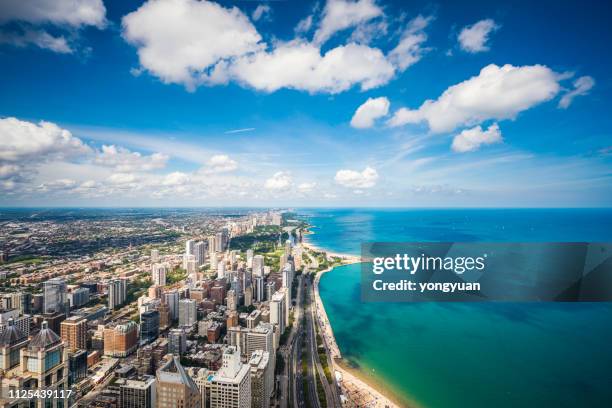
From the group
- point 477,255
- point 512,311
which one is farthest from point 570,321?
point 477,255

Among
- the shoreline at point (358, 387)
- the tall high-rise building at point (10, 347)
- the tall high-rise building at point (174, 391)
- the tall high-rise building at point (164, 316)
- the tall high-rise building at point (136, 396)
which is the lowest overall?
the shoreline at point (358, 387)

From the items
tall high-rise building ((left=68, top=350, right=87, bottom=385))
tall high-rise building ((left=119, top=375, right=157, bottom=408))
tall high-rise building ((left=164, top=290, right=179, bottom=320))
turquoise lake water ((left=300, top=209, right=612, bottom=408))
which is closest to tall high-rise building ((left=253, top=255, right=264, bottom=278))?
turquoise lake water ((left=300, top=209, right=612, bottom=408))

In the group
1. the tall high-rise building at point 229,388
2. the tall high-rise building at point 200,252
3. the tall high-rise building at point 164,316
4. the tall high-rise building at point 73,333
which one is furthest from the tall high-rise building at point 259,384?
the tall high-rise building at point 200,252

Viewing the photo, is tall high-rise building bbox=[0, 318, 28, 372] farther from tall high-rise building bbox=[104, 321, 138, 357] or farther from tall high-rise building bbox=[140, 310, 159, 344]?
tall high-rise building bbox=[140, 310, 159, 344]

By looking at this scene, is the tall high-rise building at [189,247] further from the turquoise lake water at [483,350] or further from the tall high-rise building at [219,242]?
the turquoise lake water at [483,350]

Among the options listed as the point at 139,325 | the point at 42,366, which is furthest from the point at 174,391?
the point at 139,325

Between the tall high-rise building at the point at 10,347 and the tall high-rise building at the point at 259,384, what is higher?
the tall high-rise building at the point at 10,347

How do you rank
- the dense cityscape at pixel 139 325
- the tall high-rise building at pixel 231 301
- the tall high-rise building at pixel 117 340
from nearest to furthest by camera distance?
the dense cityscape at pixel 139 325 < the tall high-rise building at pixel 117 340 < the tall high-rise building at pixel 231 301

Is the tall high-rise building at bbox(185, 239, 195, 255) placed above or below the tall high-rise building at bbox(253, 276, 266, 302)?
above

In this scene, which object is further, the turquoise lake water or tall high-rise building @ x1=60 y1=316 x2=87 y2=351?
tall high-rise building @ x1=60 y1=316 x2=87 y2=351
